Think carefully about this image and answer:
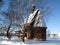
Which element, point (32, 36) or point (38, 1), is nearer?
point (38, 1)

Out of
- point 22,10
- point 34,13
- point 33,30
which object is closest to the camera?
point 22,10

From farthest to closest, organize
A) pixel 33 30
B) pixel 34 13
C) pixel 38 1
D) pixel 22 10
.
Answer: pixel 34 13
pixel 33 30
pixel 38 1
pixel 22 10

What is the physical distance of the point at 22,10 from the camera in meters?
22.5

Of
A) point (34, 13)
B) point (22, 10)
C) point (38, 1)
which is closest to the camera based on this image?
point (22, 10)

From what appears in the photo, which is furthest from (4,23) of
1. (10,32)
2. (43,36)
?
(43,36)

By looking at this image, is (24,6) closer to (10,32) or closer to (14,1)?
(14,1)

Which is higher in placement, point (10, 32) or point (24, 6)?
point (24, 6)

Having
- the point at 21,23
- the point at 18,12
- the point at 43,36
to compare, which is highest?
the point at 18,12

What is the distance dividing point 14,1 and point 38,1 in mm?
4180

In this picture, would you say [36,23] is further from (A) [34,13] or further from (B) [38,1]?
(B) [38,1]

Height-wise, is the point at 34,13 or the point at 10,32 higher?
the point at 34,13

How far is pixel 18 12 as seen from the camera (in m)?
22.7

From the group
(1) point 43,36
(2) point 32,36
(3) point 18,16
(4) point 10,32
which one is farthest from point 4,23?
(3) point 18,16

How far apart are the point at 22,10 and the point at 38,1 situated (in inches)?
166
